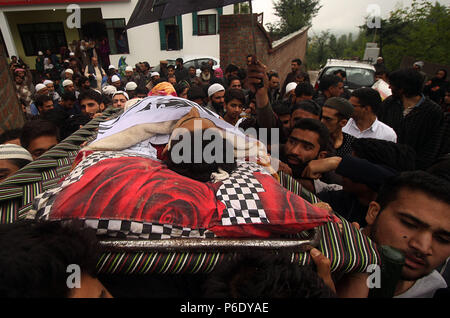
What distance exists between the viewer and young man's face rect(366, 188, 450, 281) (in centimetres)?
112

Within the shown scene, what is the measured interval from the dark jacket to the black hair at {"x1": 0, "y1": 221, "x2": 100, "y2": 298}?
3.66 meters

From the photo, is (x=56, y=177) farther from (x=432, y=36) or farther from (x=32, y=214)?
(x=432, y=36)

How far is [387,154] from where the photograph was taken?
1676 mm

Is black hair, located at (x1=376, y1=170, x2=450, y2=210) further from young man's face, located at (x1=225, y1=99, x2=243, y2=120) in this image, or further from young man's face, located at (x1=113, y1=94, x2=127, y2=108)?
young man's face, located at (x1=113, y1=94, x2=127, y2=108)

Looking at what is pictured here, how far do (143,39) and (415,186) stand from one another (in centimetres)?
1464

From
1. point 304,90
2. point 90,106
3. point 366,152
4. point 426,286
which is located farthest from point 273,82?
point 426,286

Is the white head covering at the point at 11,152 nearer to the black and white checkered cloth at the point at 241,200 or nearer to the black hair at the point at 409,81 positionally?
the black and white checkered cloth at the point at 241,200

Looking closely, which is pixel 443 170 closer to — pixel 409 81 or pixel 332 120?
pixel 332 120

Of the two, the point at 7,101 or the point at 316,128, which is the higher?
the point at 7,101

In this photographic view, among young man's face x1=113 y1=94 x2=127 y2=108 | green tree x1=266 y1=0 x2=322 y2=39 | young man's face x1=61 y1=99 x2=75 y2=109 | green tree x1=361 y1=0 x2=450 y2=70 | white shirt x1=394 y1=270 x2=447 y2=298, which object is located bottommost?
white shirt x1=394 y1=270 x2=447 y2=298

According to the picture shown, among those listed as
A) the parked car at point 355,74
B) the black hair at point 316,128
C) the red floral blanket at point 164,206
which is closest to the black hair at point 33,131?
the red floral blanket at point 164,206

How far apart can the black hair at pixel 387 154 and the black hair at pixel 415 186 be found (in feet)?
1.14

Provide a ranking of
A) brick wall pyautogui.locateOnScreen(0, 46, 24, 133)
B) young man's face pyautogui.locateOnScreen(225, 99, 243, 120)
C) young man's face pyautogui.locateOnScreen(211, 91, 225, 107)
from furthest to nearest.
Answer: young man's face pyautogui.locateOnScreen(211, 91, 225, 107), young man's face pyautogui.locateOnScreen(225, 99, 243, 120), brick wall pyautogui.locateOnScreen(0, 46, 24, 133)

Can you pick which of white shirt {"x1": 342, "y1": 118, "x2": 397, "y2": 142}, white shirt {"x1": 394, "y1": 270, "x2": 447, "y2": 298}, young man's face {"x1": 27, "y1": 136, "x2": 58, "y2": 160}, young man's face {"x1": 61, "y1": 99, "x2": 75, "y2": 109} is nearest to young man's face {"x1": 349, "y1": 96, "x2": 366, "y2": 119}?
white shirt {"x1": 342, "y1": 118, "x2": 397, "y2": 142}
